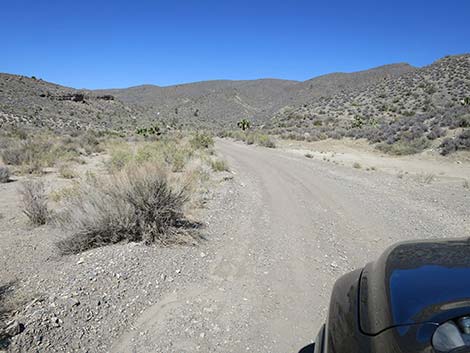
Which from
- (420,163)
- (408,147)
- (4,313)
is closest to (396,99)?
(408,147)

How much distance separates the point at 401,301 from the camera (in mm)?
1639

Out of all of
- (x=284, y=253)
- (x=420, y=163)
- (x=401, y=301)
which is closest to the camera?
(x=401, y=301)

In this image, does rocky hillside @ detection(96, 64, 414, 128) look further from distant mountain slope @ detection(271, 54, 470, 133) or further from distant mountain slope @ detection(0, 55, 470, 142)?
distant mountain slope @ detection(271, 54, 470, 133)

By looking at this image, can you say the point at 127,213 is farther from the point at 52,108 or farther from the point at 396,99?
the point at 52,108

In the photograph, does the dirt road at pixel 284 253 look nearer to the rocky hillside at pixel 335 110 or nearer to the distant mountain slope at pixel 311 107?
the rocky hillside at pixel 335 110

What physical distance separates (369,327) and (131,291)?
10.0 feet

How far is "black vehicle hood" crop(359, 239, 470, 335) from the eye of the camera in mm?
1524

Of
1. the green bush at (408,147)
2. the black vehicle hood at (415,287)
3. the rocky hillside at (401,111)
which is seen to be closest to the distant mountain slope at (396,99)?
the rocky hillside at (401,111)

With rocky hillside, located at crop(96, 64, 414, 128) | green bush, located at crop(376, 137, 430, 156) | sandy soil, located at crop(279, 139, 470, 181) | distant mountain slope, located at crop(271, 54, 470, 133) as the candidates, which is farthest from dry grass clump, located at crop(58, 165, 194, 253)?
rocky hillside, located at crop(96, 64, 414, 128)

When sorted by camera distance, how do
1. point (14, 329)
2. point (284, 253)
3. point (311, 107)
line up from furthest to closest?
point (311, 107) < point (284, 253) < point (14, 329)

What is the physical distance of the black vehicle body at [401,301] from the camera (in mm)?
1444

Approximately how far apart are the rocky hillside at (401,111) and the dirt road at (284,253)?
1184 centimetres

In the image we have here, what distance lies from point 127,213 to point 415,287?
14.2 feet

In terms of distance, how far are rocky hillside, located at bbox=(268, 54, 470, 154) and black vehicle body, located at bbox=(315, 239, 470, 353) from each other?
59.7ft
